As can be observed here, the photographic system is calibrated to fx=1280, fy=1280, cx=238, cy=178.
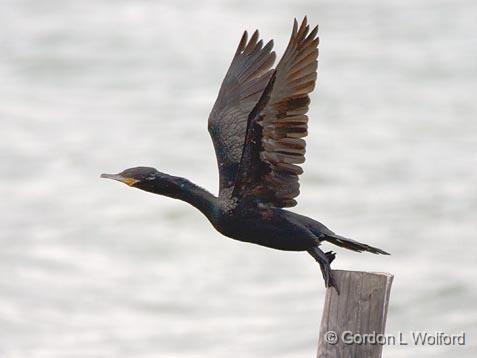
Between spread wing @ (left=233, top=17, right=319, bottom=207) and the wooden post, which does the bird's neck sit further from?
the wooden post

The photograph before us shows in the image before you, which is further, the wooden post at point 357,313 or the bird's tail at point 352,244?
the bird's tail at point 352,244

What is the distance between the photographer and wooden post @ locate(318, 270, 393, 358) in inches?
227

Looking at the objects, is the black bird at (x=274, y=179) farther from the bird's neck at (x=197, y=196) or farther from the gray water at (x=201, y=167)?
the gray water at (x=201, y=167)

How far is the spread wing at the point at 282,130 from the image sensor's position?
6012mm

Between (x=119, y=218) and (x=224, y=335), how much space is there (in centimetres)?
367

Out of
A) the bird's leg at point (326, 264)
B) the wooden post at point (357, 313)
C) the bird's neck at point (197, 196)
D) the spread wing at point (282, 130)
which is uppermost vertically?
the spread wing at point (282, 130)

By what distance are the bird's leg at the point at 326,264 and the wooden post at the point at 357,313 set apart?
0.9 inches

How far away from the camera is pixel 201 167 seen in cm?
1619

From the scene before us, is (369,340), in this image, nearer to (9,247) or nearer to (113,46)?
(9,247)

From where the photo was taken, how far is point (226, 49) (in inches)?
752

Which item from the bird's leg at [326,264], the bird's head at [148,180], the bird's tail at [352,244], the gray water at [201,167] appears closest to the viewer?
the bird's leg at [326,264]

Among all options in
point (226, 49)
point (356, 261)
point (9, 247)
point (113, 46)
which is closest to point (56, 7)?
point (113, 46)

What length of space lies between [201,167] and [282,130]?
10093mm

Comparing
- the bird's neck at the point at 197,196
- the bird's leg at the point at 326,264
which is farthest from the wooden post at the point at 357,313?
the bird's neck at the point at 197,196
